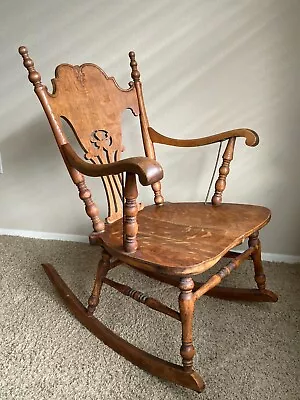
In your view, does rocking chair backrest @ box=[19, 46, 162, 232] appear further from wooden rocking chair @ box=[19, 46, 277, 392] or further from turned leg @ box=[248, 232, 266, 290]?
turned leg @ box=[248, 232, 266, 290]

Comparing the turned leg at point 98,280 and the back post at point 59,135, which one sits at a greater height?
the back post at point 59,135

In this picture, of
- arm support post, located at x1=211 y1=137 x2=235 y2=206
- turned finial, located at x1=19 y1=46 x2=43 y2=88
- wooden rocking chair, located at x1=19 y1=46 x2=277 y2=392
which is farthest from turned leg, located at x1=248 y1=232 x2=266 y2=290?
turned finial, located at x1=19 y1=46 x2=43 y2=88

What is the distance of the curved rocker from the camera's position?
1.16m

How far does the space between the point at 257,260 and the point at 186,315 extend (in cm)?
44

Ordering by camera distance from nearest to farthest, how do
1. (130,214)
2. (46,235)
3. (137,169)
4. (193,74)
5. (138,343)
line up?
1. (137,169)
2. (130,214)
3. (138,343)
4. (193,74)
5. (46,235)

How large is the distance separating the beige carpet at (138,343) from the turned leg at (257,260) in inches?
3.3

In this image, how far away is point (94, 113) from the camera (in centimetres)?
144

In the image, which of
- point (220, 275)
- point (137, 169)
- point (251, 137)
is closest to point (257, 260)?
point (220, 275)

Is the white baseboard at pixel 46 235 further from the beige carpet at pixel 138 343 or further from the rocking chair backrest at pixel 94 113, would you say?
the rocking chair backrest at pixel 94 113

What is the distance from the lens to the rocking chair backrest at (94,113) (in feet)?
4.29

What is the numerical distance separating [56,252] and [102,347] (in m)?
0.71

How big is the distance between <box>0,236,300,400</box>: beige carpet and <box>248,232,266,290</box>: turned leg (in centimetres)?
8

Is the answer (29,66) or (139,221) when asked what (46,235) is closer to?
(139,221)

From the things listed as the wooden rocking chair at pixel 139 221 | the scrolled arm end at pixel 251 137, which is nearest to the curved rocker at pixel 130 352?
the wooden rocking chair at pixel 139 221
